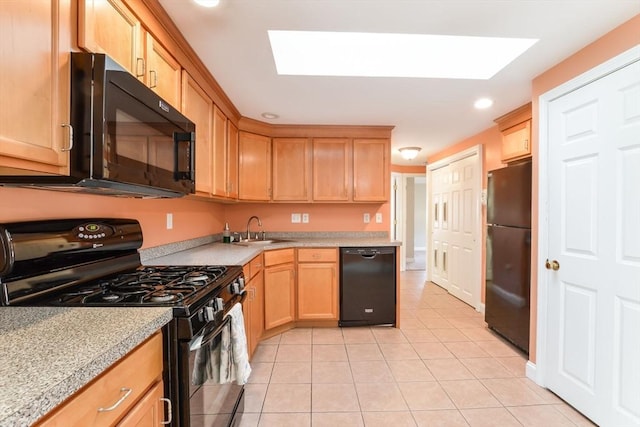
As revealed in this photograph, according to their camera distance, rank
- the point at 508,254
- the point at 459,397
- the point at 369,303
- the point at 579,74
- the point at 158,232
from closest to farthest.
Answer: the point at 579,74
the point at 459,397
the point at 158,232
the point at 508,254
the point at 369,303

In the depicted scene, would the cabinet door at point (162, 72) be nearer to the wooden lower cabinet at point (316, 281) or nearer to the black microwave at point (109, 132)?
the black microwave at point (109, 132)

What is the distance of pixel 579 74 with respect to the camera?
1.82 metres

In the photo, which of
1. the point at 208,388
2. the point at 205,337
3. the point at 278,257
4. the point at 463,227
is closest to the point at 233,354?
the point at 208,388

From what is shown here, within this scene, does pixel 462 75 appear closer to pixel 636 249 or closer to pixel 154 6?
pixel 636 249

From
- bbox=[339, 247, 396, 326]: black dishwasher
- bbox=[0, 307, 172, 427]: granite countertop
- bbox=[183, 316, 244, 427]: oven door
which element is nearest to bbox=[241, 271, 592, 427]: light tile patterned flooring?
bbox=[339, 247, 396, 326]: black dishwasher

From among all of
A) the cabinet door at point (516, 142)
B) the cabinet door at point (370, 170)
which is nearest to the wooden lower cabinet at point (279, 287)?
the cabinet door at point (370, 170)

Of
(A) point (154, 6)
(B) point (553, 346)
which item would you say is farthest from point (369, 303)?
(A) point (154, 6)

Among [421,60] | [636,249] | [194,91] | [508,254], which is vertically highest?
[421,60]

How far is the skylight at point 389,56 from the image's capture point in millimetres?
2057

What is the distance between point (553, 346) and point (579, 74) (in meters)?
1.76

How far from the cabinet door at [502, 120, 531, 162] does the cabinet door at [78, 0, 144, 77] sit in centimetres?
311

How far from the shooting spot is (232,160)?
2.93 meters

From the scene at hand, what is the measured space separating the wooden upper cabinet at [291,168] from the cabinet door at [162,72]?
1673mm

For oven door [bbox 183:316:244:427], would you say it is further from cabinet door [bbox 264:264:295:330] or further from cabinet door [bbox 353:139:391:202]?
cabinet door [bbox 353:139:391:202]
